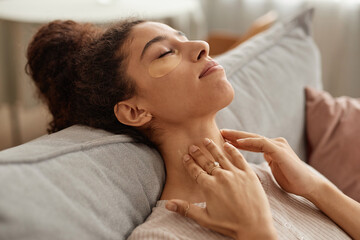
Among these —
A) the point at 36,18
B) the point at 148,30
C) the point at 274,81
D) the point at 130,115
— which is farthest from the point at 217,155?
the point at 36,18

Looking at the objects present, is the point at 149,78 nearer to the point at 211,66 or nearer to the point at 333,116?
the point at 211,66

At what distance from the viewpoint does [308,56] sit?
65.0 inches

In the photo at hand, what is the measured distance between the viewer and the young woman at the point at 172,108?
103 centimetres

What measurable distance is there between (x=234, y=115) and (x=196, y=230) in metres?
0.50

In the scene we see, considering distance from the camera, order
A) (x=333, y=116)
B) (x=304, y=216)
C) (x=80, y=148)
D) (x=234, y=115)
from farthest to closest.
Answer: (x=333, y=116)
(x=234, y=115)
(x=304, y=216)
(x=80, y=148)

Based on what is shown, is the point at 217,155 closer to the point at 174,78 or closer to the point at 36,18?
the point at 174,78

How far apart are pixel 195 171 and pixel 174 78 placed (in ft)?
0.81

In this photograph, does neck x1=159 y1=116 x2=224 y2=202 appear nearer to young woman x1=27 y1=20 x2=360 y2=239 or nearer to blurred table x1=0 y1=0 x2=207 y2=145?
young woman x1=27 y1=20 x2=360 y2=239

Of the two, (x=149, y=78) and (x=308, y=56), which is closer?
(x=149, y=78)

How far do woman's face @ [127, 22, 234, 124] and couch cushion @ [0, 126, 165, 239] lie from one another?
0.13 m

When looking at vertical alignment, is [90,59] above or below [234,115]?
above

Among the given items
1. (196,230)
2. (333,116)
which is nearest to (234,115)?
(333,116)

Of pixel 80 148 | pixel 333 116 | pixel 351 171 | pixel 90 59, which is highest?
pixel 90 59

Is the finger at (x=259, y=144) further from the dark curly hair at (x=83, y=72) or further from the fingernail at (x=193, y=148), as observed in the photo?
the dark curly hair at (x=83, y=72)
